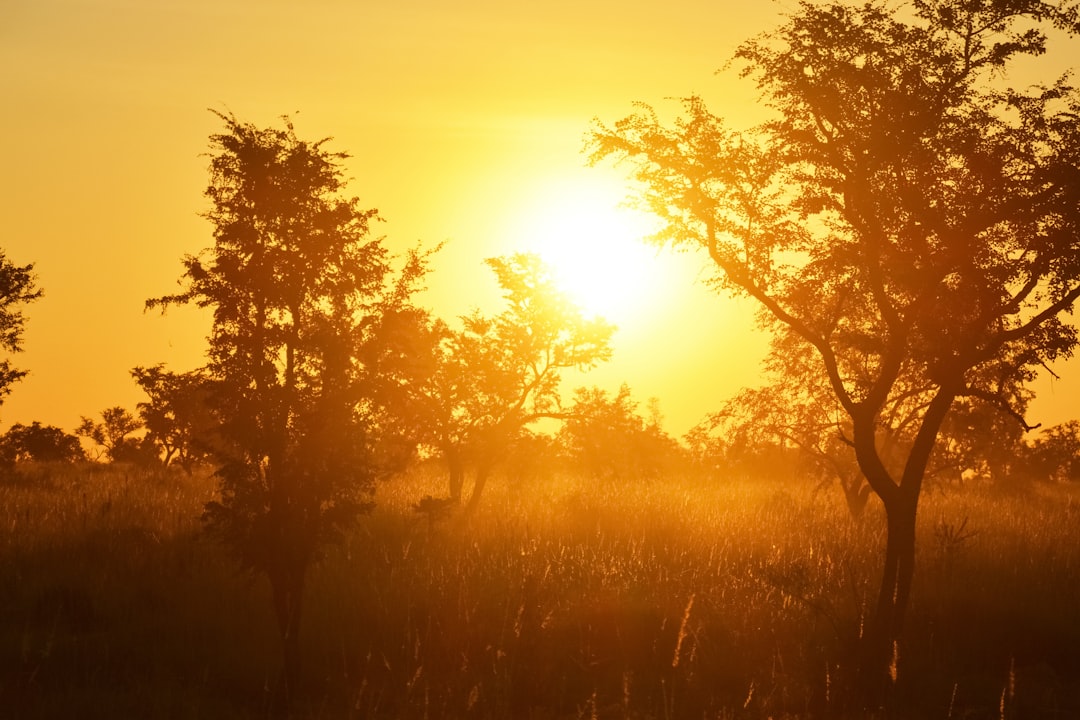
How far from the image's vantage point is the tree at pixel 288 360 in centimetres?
1304

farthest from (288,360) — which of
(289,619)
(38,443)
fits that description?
(38,443)

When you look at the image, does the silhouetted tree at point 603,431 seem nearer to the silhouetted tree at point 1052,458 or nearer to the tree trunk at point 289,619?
the tree trunk at point 289,619

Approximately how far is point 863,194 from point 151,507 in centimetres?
1574

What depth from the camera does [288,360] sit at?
43.8ft

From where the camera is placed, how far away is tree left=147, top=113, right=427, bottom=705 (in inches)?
513

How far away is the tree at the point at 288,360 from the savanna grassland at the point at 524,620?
1.93 meters

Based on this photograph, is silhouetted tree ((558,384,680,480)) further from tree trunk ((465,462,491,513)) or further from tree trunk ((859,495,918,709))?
tree trunk ((859,495,918,709))

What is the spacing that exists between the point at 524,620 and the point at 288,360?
547 cm

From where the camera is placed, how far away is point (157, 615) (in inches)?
622

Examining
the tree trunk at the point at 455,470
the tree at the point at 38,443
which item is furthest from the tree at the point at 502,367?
the tree at the point at 38,443

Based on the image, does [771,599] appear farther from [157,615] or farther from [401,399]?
[157,615]

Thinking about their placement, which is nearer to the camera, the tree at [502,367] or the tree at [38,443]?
the tree at [502,367]

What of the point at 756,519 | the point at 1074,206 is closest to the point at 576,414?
the point at 756,519

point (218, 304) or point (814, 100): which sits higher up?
point (814, 100)
